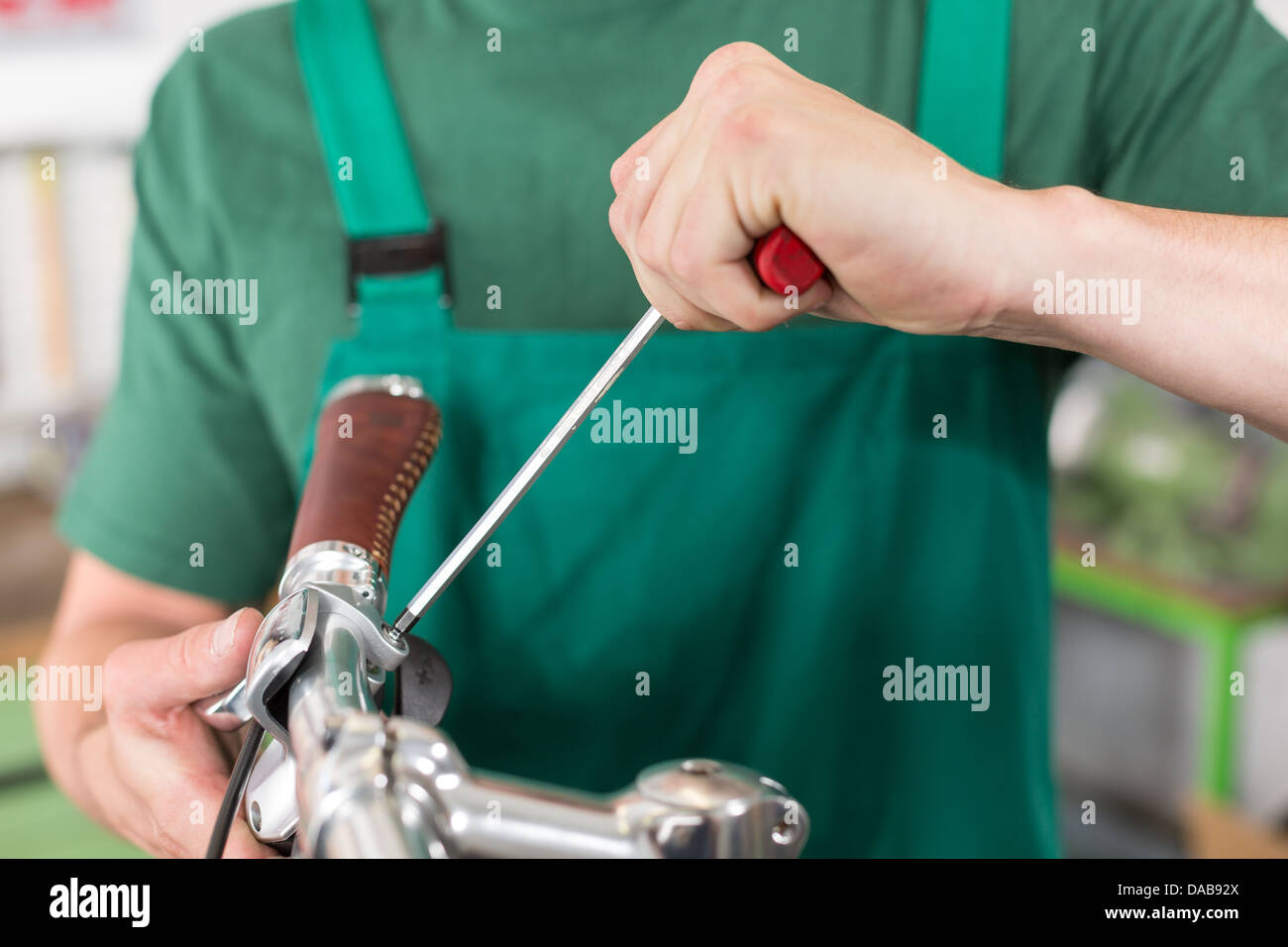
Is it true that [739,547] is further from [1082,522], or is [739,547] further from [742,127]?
[1082,522]

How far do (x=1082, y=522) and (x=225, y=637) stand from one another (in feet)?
4.35

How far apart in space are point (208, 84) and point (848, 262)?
1.39ft

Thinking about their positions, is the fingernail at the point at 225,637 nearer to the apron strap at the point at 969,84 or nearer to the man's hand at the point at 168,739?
the man's hand at the point at 168,739

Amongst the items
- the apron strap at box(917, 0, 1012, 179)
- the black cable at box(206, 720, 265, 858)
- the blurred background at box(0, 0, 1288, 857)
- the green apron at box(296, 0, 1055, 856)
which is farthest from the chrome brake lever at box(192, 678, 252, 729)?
the blurred background at box(0, 0, 1288, 857)

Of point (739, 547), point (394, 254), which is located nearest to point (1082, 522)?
point (739, 547)

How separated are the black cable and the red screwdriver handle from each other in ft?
0.74

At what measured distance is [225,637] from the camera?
1.34 ft

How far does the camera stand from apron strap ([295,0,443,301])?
560mm

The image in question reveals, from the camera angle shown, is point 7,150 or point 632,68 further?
point 7,150

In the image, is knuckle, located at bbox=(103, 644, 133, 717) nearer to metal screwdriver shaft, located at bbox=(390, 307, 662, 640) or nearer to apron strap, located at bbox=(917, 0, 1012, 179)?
metal screwdriver shaft, located at bbox=(390, 307, 662, 640)
